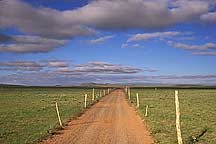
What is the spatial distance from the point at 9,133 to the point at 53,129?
8.50 feet

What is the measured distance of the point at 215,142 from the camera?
15641 millimetres

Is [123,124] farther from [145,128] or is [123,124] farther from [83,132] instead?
[83,132]

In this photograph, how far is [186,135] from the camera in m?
17.6

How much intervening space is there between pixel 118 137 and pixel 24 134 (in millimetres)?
5589

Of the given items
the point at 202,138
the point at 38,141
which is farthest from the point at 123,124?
the point at 38,141

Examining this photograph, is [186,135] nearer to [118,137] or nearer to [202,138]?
[202,138]

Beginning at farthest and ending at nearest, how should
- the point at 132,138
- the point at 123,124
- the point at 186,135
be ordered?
the point at 123,124 < the point at 186,135 < the point at 132,138

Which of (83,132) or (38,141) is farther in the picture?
(83,132)

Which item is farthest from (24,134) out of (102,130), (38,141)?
(102,130)

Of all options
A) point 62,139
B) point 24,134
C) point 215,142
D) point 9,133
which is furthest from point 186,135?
point 9,133

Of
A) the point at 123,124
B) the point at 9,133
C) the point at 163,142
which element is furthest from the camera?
the point at 123,124

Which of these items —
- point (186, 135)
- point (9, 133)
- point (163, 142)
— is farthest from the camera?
point (9, 133)

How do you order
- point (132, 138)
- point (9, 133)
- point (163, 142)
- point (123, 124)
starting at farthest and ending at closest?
point (123, 124) < point (9, 133) < point (132, 138) < point (163, 142)

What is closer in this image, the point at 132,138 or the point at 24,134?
the point at 132,138
